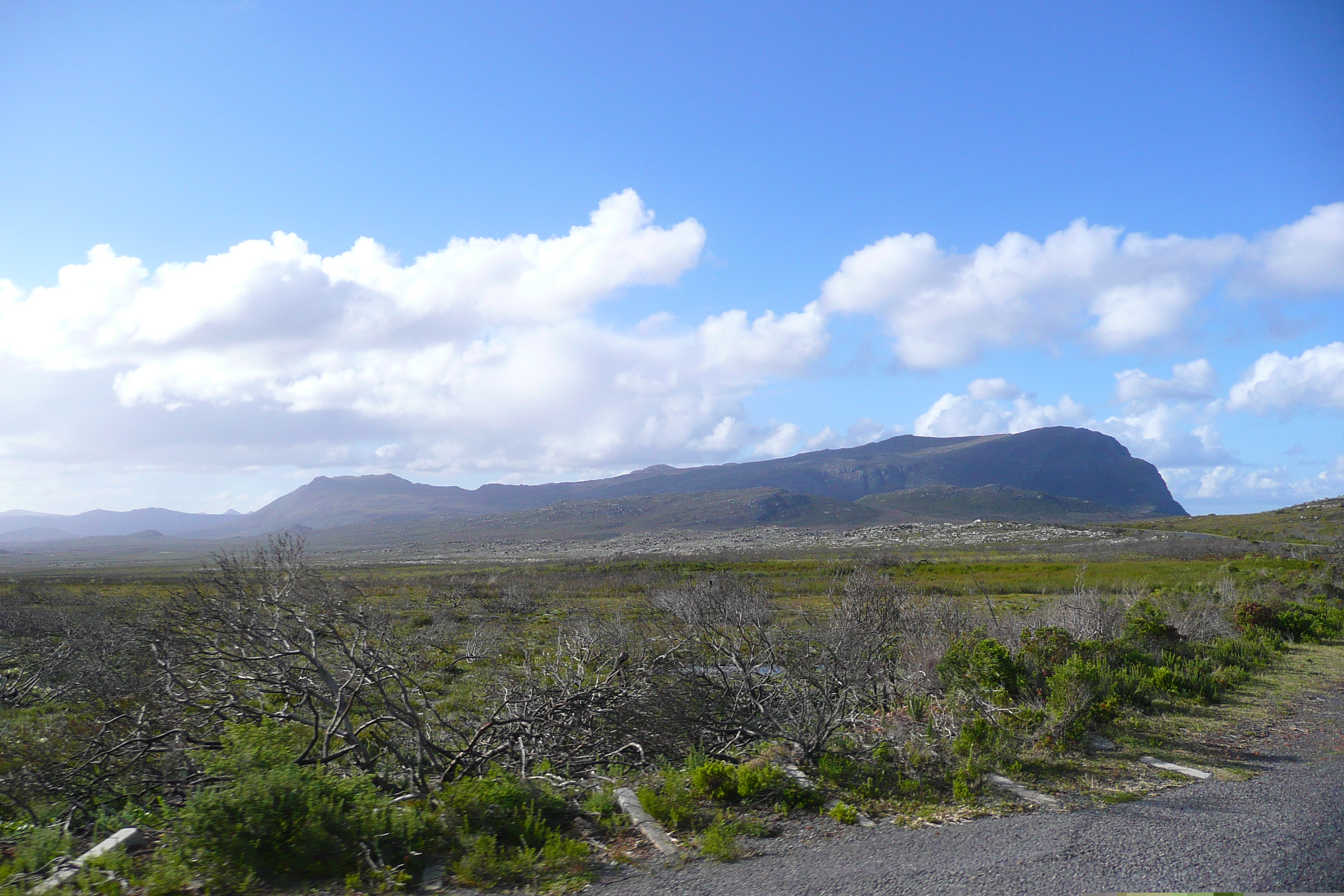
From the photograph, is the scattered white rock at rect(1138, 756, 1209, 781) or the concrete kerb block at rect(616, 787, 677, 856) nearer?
the concrete kerb block at rect(616, 787, 677, 856)

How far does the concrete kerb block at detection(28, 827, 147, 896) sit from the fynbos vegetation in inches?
4.4

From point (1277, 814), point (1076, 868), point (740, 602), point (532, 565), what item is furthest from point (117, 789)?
point (532, 565)

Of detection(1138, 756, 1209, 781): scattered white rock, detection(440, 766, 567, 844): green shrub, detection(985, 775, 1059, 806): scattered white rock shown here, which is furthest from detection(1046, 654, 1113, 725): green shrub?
detection(440, 766, 567, 844): green shrub

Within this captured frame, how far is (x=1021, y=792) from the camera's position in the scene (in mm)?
6406

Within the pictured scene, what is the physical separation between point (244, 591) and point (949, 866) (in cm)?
767

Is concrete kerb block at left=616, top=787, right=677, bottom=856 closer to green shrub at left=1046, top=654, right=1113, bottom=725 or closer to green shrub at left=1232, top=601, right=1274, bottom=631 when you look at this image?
green shrub at left=1046, top=654, right=1113, bottom=725

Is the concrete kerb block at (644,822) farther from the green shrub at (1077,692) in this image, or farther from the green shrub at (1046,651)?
the green shrub at (1046,651)

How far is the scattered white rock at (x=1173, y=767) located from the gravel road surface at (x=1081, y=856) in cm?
57

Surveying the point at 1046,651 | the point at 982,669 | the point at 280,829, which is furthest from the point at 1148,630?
the point at 280,829

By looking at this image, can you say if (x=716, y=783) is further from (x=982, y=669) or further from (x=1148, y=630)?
(x=1148, y=630)

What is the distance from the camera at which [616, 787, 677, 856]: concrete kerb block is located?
5.38m

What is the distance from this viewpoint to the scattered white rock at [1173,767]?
6.80m

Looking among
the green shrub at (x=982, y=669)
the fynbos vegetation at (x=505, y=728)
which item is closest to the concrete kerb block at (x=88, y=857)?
the fynbos vegetation at (x=505, y=728)

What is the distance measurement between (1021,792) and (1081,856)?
1.57 meters
